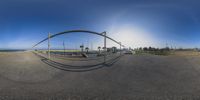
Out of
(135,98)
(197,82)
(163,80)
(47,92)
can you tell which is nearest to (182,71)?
(197,82)

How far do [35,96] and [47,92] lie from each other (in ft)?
1.88

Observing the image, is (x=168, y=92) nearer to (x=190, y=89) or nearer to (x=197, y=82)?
(x=190, y=89)

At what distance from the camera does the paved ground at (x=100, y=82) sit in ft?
18.6

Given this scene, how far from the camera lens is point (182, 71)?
923cm

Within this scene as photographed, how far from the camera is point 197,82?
746 cm

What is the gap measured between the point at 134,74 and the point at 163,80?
168 cm

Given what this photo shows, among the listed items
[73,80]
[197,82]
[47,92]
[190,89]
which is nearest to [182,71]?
[197,82]

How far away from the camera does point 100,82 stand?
293 inches

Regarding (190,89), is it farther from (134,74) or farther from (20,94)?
(20,94)

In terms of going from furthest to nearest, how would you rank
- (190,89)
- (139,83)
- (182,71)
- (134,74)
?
1. (182,71)
2. (134,74)
3. (139,83)
4. (190,89)

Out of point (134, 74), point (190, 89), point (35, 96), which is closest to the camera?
point (35, 96)

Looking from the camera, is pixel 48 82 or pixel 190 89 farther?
pixel 48 82

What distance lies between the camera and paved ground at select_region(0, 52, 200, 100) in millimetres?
5684

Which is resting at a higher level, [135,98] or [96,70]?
[96,70]
